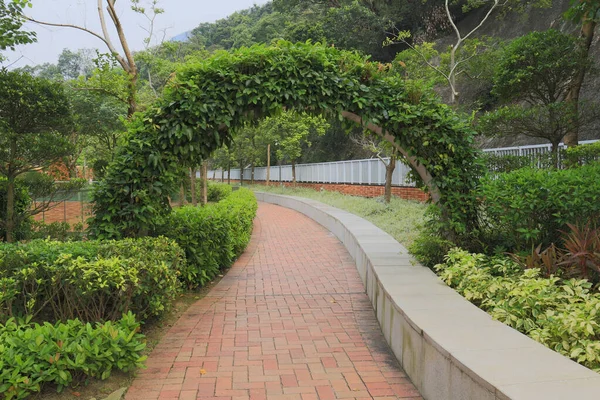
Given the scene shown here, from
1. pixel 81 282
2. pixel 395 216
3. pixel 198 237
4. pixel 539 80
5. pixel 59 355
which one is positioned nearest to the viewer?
pixel 59 355

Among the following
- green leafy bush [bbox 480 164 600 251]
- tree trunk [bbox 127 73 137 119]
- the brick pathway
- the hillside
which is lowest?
the brick pathway

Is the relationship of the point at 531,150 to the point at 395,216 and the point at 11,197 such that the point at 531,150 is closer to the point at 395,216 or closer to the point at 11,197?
the point at 395,216

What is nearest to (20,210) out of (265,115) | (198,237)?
(198,237)

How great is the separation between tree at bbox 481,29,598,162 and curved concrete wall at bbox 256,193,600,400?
4.67 metres

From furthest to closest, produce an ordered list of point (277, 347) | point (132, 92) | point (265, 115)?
point (132, 92), point (265, 115), point (277, 347)

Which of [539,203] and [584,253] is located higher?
[539,203]

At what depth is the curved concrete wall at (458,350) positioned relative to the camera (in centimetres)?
257

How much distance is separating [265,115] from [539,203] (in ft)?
11.3

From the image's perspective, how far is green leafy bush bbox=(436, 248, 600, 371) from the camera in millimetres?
3334

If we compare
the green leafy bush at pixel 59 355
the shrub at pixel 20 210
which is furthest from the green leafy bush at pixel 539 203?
the shrub at pixel 20 210

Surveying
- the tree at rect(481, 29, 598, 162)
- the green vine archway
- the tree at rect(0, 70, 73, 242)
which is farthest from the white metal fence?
the tree at rect(0, 70, 73, 242)

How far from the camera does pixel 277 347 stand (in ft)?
15.4

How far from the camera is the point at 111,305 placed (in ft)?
15.3

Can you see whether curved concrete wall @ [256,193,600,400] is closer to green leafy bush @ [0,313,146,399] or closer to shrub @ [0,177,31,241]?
green leafy bush @ [0,313,146,399]
